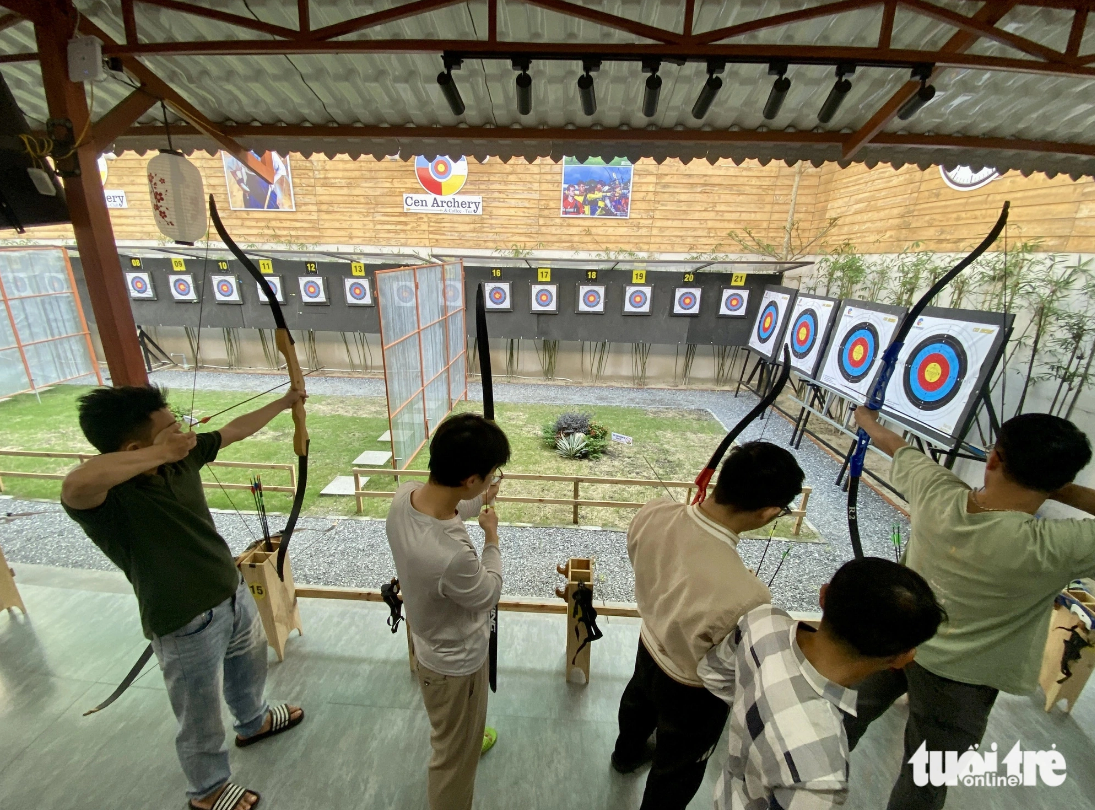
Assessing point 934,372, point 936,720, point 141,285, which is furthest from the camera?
point 141,285

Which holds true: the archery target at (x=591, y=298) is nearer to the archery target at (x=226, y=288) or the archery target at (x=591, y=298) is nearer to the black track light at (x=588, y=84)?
the black track light at (x=588, y=84)

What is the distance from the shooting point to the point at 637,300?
575 centimetres

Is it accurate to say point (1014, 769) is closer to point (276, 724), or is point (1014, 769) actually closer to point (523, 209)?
point (276, 724)

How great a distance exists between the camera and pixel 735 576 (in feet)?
2.57

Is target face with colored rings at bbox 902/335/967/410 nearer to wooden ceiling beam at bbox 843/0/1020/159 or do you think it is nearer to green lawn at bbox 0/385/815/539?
green lawn at bbox 0/385/815/539

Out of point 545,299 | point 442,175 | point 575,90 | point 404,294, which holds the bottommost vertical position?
point 545,299

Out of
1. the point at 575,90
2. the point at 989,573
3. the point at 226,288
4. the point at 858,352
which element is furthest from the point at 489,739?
the point at 226,288

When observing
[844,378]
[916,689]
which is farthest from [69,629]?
[844,378]

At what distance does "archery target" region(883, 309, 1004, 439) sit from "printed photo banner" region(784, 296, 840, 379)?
90 centimetres

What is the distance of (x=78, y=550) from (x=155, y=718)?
78.0 inches

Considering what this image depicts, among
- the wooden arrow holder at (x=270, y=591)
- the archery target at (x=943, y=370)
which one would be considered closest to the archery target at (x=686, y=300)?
the archery target at (x=943, y=370)

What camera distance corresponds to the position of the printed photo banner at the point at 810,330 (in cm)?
398

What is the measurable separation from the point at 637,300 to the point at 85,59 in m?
5.19

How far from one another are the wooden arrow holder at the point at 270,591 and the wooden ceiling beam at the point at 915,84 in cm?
261
